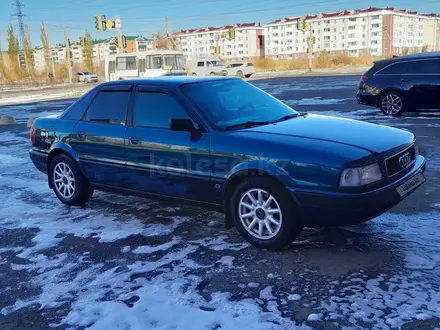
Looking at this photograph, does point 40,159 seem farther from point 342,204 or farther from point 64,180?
point 342,204

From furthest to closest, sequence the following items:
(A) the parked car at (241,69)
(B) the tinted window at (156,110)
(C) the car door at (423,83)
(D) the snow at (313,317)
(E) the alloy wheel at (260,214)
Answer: (A) the parked car at (241,69) → (C) the car door at (423,83) → (B) the tinted window at (156,110) → (E) the alloy wheel at (260,214) → (D) the snow at (313,317)

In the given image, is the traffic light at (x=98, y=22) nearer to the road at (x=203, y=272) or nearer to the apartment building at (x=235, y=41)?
the road at (x=203, y=272)

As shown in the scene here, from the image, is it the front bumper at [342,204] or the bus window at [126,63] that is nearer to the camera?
the front bumper at [342,204]

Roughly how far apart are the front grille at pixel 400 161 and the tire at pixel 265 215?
889 mm

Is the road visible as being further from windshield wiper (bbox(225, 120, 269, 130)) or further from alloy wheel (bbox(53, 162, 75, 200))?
windshield wiper (bbox(225, 120, 269, 130))

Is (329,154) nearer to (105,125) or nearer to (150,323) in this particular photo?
(150,323)

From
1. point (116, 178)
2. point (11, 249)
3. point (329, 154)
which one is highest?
point (329, 154)

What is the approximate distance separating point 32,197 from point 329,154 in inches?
175

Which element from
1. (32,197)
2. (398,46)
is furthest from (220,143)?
(398,46)

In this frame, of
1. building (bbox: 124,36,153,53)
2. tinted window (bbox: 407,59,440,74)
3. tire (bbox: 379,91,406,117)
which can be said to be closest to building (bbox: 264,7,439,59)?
building (bbox: 124,36,153,53)

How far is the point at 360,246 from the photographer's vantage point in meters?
4.18

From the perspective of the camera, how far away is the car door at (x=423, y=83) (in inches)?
439

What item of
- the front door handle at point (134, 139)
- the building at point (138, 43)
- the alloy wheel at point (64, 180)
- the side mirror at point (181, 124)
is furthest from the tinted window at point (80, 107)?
the building at point (138, 43)

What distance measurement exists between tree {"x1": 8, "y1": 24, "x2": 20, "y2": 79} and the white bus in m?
47.3
